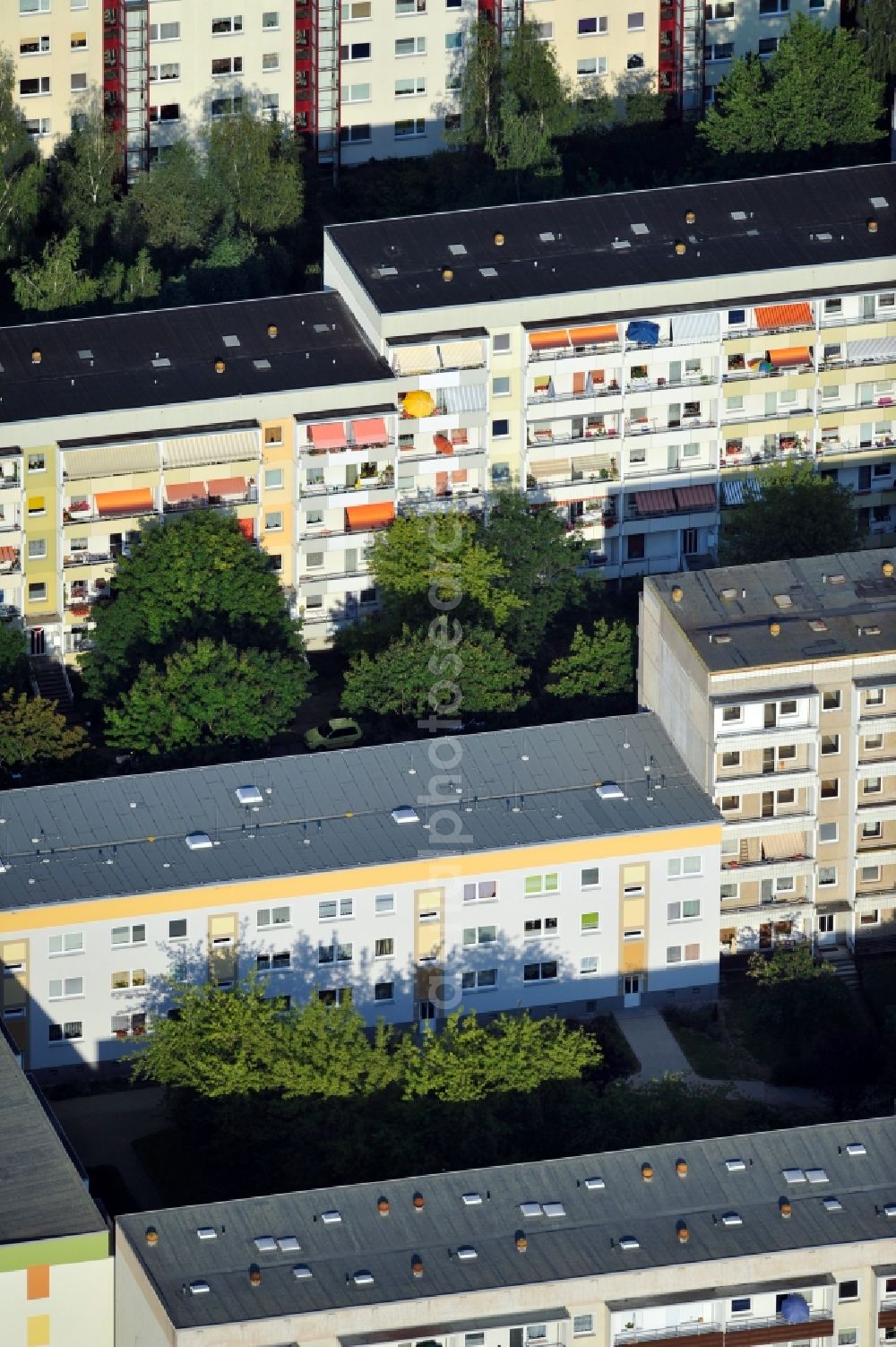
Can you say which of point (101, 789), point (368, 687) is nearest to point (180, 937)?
point (101, 789)

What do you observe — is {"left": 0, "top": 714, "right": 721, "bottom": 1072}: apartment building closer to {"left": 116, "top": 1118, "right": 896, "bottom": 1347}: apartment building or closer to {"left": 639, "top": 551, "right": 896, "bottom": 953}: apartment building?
{"left": 639, "top": 551, "right": 896, "bottom": 953}: apartment building

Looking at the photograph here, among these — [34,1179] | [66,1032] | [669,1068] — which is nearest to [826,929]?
[669,1068]

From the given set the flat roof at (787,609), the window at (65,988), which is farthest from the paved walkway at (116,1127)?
the flat roof at (787,609)

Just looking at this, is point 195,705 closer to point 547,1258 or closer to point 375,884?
point 375,884

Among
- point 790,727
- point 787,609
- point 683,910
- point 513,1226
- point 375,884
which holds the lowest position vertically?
point 513,1226

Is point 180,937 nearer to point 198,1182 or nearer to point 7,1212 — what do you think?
point 198,1182

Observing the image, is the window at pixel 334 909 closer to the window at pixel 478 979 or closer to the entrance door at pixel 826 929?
the window at pixel 478 979
